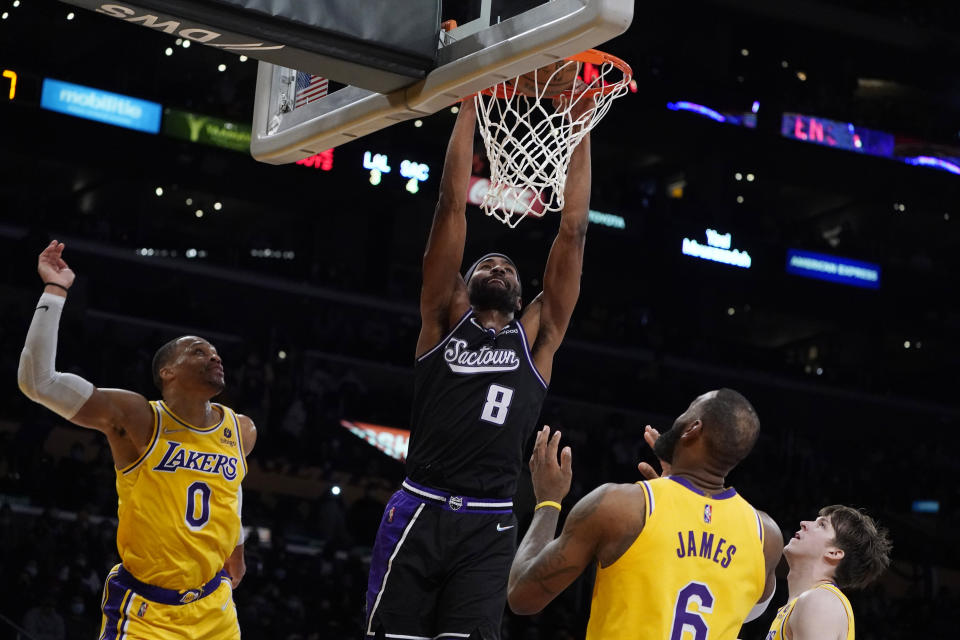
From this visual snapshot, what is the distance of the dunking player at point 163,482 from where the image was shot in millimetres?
5609

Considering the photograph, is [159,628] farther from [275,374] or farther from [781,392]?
[781,392]

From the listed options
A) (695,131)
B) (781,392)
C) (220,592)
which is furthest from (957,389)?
(220,592)

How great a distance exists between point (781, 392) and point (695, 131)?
236 inches

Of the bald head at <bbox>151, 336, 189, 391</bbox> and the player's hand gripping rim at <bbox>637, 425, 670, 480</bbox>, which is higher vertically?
the bald head at <bbox>151, 336, 189, 391</bbox>

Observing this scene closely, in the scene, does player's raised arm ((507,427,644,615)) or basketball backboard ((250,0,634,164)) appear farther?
basketball backboard ((250,0,634,164))

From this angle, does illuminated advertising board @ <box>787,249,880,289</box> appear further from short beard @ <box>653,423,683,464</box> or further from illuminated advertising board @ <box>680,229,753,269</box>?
short beard @ <box>653,423,683,464</box>

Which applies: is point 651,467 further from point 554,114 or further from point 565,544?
point 554,114

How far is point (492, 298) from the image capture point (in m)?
5.34

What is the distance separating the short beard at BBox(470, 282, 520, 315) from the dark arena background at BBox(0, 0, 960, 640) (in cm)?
964

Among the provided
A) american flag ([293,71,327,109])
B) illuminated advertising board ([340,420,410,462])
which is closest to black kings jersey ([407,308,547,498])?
american flag ([293,71,327,109])

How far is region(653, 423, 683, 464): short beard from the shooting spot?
401 cm

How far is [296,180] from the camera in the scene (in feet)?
81.3

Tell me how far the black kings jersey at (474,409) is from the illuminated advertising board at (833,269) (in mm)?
22469

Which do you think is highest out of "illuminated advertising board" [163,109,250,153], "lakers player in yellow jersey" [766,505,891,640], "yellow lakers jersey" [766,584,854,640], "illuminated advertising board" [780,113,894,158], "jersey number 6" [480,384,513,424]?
"illuminated advertising board" [780,113,894,158]
